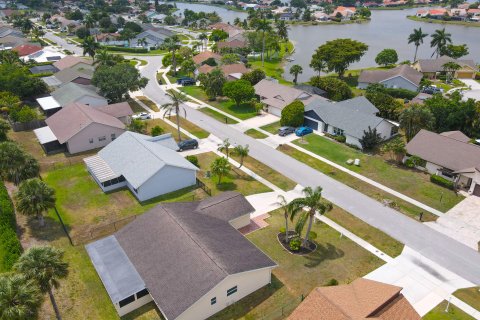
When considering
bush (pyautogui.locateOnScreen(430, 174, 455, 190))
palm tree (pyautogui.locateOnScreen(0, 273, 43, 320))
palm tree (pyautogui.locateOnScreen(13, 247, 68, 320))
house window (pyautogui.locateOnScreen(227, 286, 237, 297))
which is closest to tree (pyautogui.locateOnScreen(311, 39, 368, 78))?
bush (pyautogui.locateOnScreen(430, 174, 455, 190))

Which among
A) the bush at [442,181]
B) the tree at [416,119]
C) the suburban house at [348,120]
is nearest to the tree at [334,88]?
the suburban house at [348,120]

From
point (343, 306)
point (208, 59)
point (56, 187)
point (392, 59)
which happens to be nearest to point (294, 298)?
point (343, 306)

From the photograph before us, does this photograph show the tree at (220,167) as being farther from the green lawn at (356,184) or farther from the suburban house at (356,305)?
the suburban house at (356,305)

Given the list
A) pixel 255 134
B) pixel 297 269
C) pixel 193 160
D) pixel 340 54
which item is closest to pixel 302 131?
pixel 255 134

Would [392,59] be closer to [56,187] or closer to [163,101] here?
[163,101]

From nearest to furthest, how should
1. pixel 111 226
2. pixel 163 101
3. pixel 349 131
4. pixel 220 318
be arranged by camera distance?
pixel 220 318
pixel 111 226
pixel 349 131
pixel 163 101

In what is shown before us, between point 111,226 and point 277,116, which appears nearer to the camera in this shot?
point 111,226

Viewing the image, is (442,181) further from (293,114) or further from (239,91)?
(239,91)
